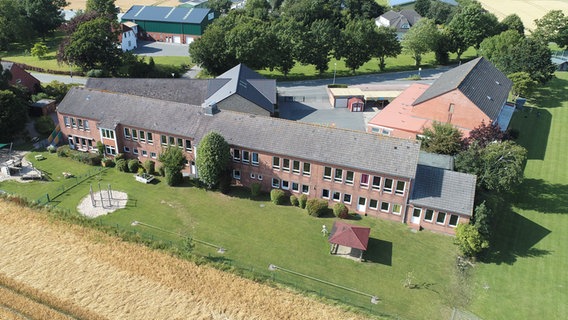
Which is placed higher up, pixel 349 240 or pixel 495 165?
pixel 495 165

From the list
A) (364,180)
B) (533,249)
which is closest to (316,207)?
(364,180)

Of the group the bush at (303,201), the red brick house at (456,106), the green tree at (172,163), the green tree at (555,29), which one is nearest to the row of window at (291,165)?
the bush at (303,201)

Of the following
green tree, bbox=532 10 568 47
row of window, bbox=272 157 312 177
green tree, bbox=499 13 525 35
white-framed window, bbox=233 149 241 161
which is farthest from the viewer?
green tree, bbox=499 13 525 35

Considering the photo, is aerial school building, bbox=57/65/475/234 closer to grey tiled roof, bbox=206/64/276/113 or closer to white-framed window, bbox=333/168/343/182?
white-framed window, bbox=333/168/343/182

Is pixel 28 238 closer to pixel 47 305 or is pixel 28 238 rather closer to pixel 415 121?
pixel 47 305

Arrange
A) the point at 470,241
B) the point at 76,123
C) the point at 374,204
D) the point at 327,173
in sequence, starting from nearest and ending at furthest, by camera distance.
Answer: the point at 470,241
the point at 374,204
the point at 327,173
the point at 76,123

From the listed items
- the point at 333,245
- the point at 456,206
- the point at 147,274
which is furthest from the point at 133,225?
the point at 456,206

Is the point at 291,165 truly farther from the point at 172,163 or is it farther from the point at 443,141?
the point at 443,141

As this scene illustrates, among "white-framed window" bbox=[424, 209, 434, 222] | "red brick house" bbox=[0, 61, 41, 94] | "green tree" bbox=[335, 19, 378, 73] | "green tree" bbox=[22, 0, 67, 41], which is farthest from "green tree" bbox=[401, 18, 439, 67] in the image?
"green tree" bbox=[22, 0, 67, 41]
